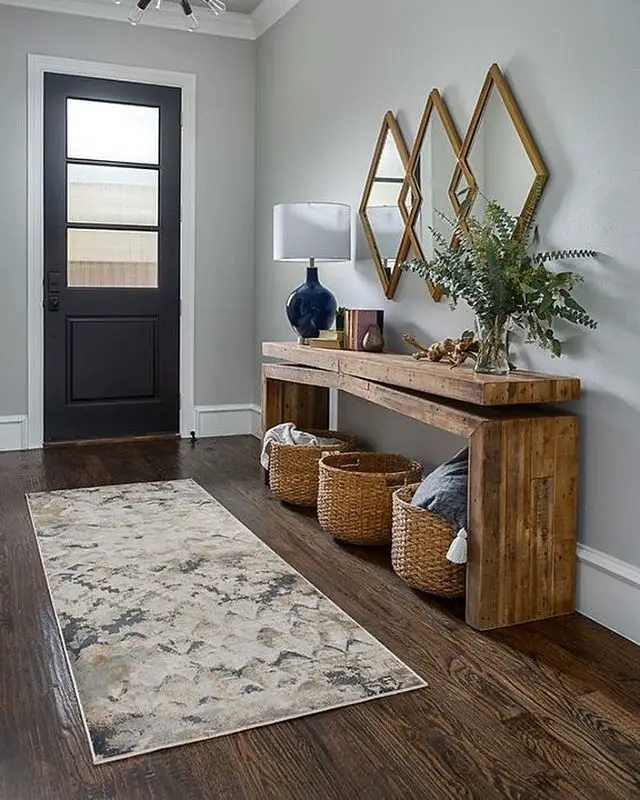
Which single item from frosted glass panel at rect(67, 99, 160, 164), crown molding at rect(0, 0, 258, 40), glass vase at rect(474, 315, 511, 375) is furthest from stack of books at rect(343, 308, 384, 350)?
crown molding at rect(0, 0, 258, 40)

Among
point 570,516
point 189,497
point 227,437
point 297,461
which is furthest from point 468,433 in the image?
point 227,437

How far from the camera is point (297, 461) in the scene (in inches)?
143

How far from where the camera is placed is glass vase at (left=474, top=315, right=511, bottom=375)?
8.46 ft

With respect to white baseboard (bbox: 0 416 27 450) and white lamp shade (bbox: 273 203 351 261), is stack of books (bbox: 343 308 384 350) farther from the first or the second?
white baseboard (bbox: 0 416 27 450)

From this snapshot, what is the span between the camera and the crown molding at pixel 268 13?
15.6 feet

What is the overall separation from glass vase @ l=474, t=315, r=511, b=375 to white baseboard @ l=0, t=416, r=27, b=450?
10.8ft

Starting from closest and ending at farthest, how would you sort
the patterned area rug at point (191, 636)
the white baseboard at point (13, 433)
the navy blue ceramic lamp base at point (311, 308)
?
the patterned area rug at point (191, 636) → the navy blue ceramic lamp base at point (311, 308) → the white baseboard at point (13, 433)

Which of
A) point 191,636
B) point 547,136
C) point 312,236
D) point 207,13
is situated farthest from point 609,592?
point 207,13

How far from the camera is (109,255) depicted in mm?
5082

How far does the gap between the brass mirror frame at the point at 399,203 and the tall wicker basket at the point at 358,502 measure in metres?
0.88

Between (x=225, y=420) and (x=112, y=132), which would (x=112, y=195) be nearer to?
(x=112, y=132)

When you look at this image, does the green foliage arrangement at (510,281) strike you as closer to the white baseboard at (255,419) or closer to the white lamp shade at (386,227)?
the white lamp shade at (386,227)

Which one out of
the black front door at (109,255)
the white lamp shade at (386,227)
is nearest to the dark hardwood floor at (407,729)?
the white lamp shade at (386,227)

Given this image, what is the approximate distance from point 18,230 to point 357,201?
2133 mm
